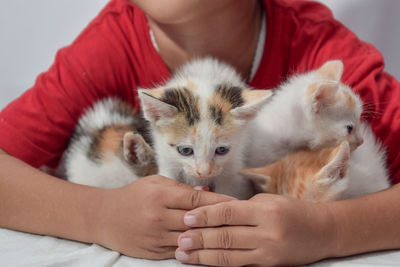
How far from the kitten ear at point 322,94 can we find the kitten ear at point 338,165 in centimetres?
17

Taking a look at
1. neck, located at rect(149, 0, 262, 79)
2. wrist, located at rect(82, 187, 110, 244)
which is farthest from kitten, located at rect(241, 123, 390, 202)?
neck, located at rect(149, 0, 262, 79)

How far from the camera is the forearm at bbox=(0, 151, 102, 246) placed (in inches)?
41.7

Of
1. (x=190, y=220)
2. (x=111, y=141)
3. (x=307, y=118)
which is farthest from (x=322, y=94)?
(x=111, y=141)

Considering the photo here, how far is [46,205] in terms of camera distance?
1091 mm

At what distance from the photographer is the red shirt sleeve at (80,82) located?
1.31 m

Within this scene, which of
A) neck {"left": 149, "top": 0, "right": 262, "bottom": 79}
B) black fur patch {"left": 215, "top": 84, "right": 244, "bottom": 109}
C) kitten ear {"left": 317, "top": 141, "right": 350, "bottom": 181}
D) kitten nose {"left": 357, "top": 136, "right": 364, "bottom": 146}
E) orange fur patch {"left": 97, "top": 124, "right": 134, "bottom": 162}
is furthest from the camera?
neck {"left": 149, "top": 0, "right": 262, "bottom": 79}

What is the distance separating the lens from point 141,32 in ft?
4.94

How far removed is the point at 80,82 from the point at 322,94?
768mm

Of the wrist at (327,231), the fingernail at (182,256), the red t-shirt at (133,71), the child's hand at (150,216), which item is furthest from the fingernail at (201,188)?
the red t-shirt at (133,71)

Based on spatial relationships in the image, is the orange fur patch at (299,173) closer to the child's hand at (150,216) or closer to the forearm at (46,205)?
the child's hand at (150,216)

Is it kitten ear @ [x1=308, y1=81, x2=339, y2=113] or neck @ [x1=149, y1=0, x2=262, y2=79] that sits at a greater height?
neck @ [x1=149, y1=0, x2=262, y2=79]

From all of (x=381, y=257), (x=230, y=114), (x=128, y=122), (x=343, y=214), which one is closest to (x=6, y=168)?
(x=128, y=122)

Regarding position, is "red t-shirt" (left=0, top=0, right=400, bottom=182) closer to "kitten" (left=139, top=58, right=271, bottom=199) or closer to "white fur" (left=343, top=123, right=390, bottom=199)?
"white fur" (left=343, top=123, right=390, bottom=199)

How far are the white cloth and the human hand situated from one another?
6cm
